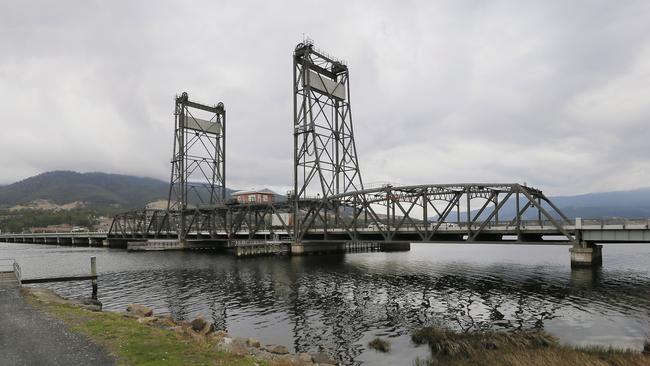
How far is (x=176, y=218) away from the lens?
4801 inches

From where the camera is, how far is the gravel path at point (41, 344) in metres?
13.6

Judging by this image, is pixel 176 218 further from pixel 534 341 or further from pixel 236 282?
pixel 534 341

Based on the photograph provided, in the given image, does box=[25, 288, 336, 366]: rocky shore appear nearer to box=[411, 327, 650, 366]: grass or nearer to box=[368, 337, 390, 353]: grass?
box=[368, 337, 390, 353]: grass

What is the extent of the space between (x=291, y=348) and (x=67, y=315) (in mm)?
12045

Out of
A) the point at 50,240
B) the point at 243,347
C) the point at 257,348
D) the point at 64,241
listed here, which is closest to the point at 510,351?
the point at 257,348

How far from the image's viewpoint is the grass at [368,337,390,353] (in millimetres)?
20356

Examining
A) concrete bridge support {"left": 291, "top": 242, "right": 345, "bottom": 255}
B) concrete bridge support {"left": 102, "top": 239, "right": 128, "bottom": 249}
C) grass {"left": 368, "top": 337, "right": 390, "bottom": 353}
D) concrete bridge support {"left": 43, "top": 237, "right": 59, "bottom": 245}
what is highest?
grass {"left": 368, "top": 337, "right": 390, "bottom": 353}

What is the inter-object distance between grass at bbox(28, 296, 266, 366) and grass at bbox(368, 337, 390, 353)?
8.23 metres

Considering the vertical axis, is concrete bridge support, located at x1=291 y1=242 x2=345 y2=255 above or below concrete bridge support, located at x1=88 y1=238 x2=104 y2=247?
above

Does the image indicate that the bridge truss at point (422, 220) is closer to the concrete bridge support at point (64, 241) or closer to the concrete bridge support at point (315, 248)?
the concrete bridge support at point (315, 248)

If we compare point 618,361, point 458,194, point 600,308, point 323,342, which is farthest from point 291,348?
point 458,194

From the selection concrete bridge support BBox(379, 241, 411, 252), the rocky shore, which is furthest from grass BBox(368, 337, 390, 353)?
concrete bridge support BBox(379, 241, 411, 252)

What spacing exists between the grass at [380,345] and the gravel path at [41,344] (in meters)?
12.7

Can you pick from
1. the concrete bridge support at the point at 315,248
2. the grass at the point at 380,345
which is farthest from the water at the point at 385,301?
the concrete bridge support at the point at 315,248
